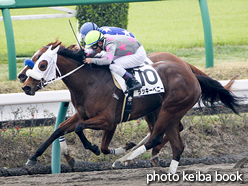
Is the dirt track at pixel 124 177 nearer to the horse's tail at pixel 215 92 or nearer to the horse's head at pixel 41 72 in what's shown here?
the horse's tail at pixel 215 92

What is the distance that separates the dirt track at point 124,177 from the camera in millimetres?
3985

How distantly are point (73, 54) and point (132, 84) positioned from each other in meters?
0.70

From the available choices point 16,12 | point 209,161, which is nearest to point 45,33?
point 16,12

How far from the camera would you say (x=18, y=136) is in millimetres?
5035

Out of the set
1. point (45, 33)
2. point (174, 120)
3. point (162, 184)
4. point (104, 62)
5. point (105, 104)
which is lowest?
point (45, 33)

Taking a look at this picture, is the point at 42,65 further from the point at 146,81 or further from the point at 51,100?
the point at 146,81

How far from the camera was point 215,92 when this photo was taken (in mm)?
4688

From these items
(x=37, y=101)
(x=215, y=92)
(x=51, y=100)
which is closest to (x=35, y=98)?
(x=37, y=101)

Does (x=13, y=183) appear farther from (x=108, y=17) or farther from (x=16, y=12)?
(x=16, y=12)

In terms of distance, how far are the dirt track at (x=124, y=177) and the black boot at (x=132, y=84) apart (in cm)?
95

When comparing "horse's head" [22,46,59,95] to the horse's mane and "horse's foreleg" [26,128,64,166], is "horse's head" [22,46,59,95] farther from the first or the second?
"horse's foreleg" [26,128,64,166]

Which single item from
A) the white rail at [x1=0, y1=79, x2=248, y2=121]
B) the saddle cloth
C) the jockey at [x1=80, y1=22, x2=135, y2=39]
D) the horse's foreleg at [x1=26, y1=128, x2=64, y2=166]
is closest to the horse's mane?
the saddle cloth

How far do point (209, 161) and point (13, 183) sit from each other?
245 cm

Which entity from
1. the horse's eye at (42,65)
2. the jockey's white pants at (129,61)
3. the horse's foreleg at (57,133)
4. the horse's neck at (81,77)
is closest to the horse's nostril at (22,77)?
the horse's eye at (42,65)
